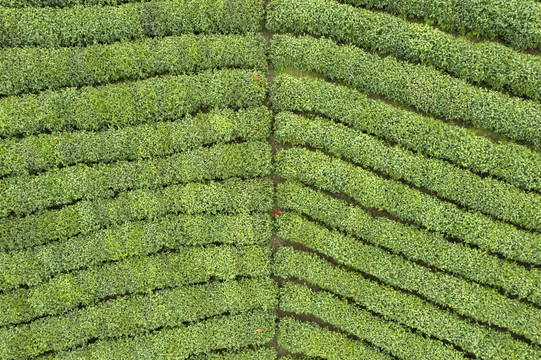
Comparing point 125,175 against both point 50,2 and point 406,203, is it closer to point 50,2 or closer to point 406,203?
point 50,2

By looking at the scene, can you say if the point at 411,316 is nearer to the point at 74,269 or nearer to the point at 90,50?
the point at 74,269

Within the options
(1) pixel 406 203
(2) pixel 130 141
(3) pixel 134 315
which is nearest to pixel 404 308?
(1) pixel 406 203

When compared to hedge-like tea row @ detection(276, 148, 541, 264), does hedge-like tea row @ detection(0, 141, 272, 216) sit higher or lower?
lower

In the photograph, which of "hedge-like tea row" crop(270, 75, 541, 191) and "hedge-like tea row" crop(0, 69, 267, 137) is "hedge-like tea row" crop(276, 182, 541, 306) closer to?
"hedge-like tea row" crop(270, 75, 541, 191)

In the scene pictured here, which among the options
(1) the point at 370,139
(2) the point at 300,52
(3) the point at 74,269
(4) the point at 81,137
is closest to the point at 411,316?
(1) the point at 370,139

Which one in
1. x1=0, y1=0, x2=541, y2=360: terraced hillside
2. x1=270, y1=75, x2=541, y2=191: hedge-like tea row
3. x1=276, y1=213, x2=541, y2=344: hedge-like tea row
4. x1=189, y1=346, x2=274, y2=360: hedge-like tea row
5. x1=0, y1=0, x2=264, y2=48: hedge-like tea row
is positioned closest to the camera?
x1=276, y1=213, x2=541, y2=344: hedge-like tea row

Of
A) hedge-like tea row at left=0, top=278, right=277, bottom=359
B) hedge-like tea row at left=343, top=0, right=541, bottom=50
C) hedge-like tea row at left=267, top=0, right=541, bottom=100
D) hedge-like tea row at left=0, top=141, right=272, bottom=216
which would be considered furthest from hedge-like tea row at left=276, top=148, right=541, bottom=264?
hedge-like tea row at left=343, top=0, right=541, bottom=50
